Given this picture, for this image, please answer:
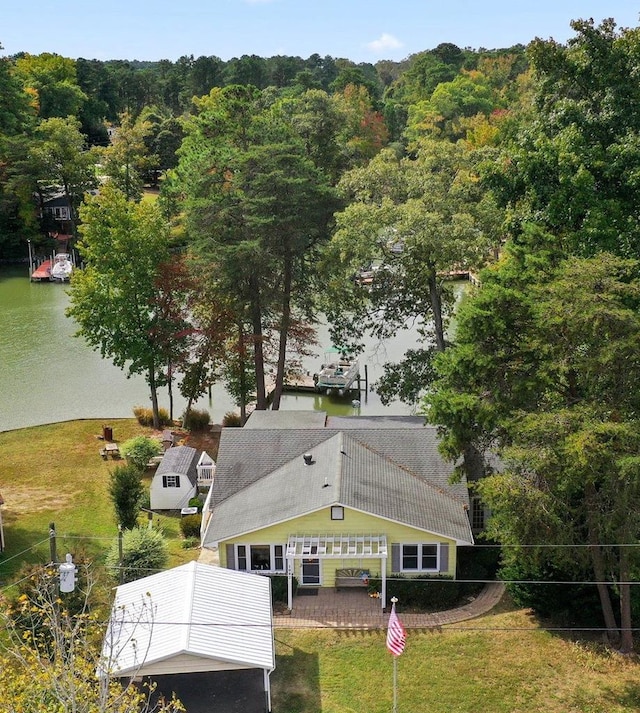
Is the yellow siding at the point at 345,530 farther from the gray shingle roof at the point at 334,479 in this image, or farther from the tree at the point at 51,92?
the tree at the point at 51,92

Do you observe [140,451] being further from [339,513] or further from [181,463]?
[339,513]

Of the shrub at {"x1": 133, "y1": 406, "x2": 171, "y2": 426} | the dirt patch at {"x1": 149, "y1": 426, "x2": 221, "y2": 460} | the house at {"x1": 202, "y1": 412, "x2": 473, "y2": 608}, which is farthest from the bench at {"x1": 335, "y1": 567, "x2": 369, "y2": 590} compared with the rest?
the shrub at {"x1": 133, "y1": 406, "x2": 171, "y2": 426}

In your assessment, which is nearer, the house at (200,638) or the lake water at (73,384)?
the house at (200,638)

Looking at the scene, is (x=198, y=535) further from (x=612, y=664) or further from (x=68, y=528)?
(x=612, y=664)

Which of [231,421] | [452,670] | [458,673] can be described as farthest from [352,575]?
[231,421]

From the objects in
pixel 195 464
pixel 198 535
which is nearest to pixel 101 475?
pixel 195 464

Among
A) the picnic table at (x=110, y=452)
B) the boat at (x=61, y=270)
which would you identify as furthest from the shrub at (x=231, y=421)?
the boat at (x=61, y=270)

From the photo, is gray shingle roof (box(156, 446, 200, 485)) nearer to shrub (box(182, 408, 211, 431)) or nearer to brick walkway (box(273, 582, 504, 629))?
shrub (box(182, 408, 211, 431))
